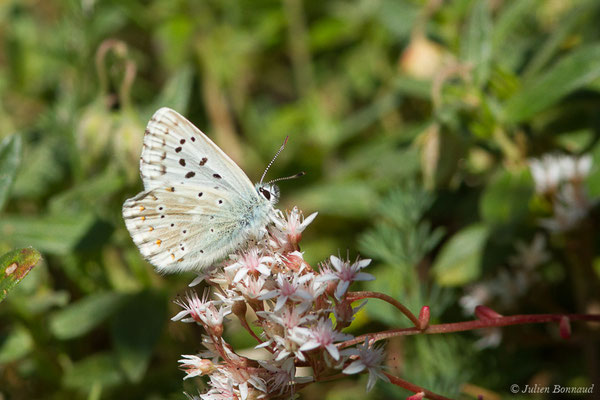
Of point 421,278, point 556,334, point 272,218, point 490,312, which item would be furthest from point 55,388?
point 556,334

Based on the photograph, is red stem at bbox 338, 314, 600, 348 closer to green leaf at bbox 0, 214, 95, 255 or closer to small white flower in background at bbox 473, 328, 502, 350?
small white flower in background at bbox 473, 328, 502, 350

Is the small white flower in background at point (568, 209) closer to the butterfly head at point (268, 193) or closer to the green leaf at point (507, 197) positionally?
the green leaf at point (507, 197)

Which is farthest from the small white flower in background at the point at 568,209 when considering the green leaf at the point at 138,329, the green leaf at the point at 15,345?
the green leaf at the point at 15,345

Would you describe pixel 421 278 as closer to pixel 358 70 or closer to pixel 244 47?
pixel 358 70

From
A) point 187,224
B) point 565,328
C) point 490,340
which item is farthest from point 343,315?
point 490,340

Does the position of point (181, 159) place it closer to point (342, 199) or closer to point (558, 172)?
point (342, 199)

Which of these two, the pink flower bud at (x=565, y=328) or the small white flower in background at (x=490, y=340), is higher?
the pink flower bud at (x=565, y=328)

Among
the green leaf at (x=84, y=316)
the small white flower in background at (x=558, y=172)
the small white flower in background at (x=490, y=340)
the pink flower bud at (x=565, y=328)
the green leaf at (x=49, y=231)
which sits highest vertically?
the green leaf at (x=49, y=231)

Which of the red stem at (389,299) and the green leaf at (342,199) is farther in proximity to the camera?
the green leaf at (342,199)
